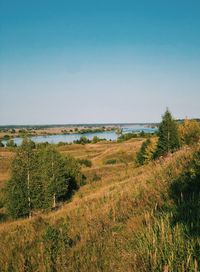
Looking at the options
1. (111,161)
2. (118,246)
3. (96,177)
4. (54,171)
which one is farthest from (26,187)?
(111,161)

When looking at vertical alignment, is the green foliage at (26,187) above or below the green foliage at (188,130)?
below

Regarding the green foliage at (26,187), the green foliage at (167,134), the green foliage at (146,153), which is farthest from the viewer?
the green foliage at (146,153)

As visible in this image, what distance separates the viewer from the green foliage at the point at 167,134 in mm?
49000

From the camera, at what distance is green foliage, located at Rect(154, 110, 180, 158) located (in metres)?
49.0

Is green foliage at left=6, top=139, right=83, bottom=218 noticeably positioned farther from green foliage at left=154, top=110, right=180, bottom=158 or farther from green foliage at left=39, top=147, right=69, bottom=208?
green foliage at left=154, top=110, right=180, bottom=158

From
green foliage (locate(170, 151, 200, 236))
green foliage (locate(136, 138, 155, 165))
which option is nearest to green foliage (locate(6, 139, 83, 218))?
green foliage (locate(170, 151, 200, 236))

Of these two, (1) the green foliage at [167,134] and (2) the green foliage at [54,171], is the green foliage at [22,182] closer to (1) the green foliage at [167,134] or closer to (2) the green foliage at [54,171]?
(2) the green foliage at [54,171]

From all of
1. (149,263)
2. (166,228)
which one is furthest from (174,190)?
(149,263)

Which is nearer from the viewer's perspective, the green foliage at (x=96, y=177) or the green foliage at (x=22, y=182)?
the green foliage at (x=22, y=182)

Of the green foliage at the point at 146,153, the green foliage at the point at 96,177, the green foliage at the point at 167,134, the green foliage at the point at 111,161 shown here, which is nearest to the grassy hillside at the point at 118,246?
the green foliage at the point at 167,134

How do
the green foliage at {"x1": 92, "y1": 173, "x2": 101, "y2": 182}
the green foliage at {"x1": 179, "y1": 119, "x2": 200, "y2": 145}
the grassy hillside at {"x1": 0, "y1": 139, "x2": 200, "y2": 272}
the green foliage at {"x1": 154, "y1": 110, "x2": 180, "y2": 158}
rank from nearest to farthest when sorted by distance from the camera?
the grassy hillside at {"x1": 0, "y1": 139, "x2": 200, "y2": 272}, the green foliage at {"x1": 154, "y1": 110, "x2": 180, "y2": 158}, the green foliage at {"x1": 179, "y1": 119, "x2": 200, "y2": 145}, the green foliage at {"x1": 92, "y1": 173, "x2": 101, "y2": 182}

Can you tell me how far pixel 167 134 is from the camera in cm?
4931

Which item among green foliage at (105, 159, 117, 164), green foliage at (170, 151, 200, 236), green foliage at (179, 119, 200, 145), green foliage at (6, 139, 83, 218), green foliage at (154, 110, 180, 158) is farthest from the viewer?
green foliage at (105, 159, 117, 164)

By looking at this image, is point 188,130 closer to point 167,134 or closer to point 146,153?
point 167,134
